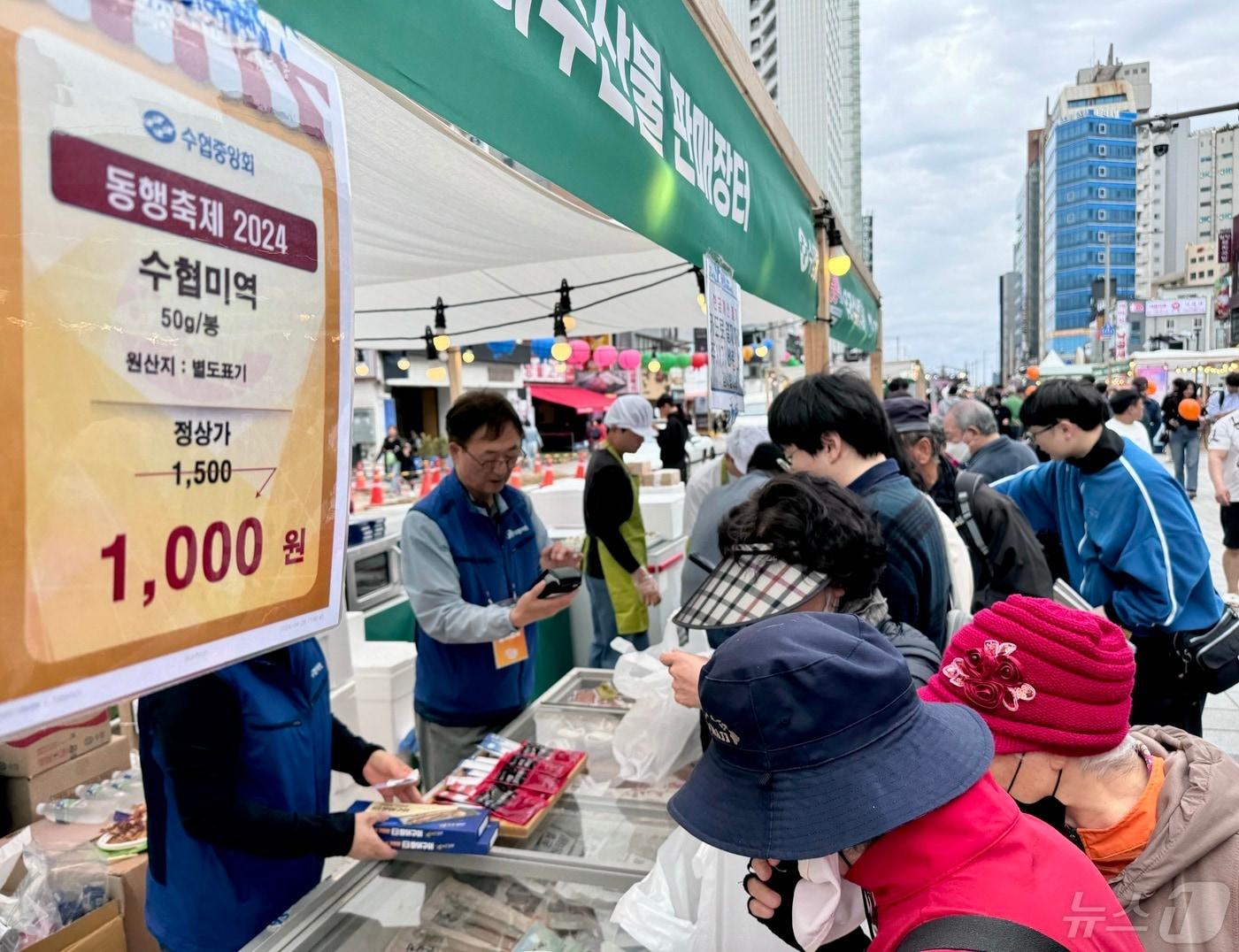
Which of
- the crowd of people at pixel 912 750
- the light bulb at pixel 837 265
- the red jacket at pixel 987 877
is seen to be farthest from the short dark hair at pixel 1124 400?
the red jacket at pixel 987 877

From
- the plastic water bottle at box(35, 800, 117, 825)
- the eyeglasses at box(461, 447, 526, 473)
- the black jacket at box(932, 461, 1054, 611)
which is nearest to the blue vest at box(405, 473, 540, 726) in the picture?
the eyeglasses at box(461, 447, 526, 473)

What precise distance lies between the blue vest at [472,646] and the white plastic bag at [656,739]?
524mm

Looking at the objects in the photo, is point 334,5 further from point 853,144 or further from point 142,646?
point 853,144

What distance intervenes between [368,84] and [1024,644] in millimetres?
1772

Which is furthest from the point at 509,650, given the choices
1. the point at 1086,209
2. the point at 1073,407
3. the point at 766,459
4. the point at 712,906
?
the point at 1086,209

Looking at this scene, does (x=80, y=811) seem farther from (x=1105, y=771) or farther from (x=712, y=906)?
(x=1105, y=771)

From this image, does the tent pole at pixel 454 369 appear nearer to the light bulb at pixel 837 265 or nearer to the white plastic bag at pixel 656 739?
the light bulb at pixel 837 265

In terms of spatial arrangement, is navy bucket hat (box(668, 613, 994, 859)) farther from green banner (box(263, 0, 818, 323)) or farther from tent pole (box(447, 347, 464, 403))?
tent pole (box(447, 347, 464, 403))

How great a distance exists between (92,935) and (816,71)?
6123 centimetres

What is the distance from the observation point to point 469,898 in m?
1.71

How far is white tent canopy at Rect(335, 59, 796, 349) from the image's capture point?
214 centimetres

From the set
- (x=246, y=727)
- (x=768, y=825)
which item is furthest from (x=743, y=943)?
(x=246, y=727)

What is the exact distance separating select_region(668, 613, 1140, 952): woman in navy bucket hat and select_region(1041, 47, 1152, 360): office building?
101 metres

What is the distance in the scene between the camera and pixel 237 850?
157cm
